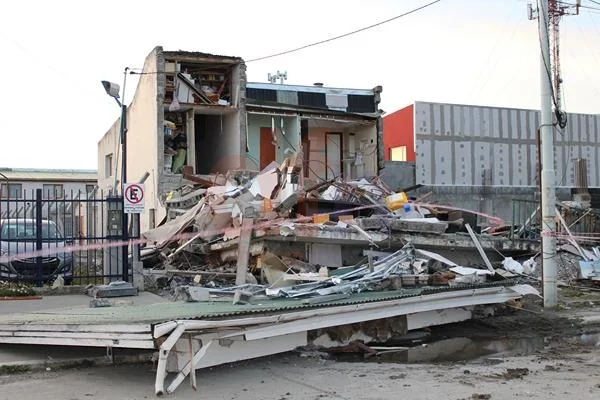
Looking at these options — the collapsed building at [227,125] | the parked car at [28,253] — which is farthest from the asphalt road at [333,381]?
the collapsed building at [227,125]

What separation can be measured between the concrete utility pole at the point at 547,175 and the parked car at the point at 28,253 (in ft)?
31.6

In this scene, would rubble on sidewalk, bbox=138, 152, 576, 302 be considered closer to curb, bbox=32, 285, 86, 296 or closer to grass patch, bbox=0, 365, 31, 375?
curb, bbox=32, 285, 86, 296

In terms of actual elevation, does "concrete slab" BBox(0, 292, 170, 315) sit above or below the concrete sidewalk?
above

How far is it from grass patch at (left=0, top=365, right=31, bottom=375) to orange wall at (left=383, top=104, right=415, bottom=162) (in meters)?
26.5

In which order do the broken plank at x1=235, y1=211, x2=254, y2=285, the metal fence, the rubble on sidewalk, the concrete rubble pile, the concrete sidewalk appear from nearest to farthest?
the concrete sidewalk → the rubble on sidewalk → the concrete rubble pile → the broken plank at x1=235, y1=211, x2=254, y2=285 → the metal fence

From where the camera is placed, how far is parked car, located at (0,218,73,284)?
12.9 metres

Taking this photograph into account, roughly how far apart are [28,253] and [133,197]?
242cm

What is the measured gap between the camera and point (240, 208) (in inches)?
546

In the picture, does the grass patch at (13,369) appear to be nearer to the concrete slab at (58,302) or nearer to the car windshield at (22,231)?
the concrete slab at (58,302)

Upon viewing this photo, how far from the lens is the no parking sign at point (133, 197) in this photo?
12.7 meters

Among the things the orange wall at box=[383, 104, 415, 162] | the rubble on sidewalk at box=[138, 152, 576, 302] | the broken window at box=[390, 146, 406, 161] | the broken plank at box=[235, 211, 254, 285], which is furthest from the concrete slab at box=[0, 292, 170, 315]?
the broken window at box=[390, 146, 406, 161]


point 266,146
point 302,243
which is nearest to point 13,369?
point 302,243

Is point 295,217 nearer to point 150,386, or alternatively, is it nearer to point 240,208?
point 240,208

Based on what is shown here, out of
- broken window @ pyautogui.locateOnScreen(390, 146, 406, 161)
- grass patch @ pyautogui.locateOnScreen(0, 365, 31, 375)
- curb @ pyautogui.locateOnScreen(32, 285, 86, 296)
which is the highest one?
broken window @ pyautogui.locateOnScreen(390, 146, 406, 161)
